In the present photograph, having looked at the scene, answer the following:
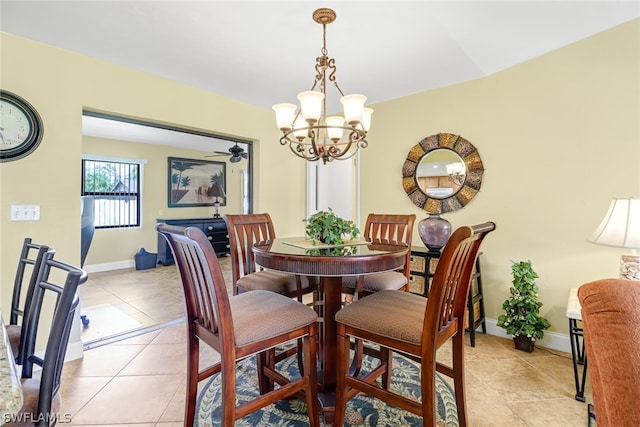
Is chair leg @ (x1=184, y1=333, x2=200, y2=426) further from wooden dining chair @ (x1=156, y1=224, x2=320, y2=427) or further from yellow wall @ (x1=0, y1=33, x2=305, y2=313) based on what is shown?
yellow wall @ (x1=0, y1=33, x2=305, y2=313)

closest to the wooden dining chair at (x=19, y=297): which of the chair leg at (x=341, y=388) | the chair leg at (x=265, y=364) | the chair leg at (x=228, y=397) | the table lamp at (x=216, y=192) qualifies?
the chair leg at (x=228, y=397)

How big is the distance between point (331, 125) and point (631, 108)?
2.10 metres

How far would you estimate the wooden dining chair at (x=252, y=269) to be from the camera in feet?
7.25

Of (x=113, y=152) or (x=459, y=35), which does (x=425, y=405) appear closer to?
(x=459, y=35)

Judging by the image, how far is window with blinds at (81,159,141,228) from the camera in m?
5.33

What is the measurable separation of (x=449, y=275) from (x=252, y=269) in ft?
5.87

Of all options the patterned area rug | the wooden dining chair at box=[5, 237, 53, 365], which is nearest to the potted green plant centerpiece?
the patterned area rug

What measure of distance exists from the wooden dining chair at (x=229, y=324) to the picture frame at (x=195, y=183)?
524 cm

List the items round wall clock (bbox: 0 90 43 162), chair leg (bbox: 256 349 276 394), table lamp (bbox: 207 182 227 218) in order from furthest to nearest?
table lamp (bbox: 207 182 227 218)
round wall clock (bbox: 0 90 43 162)
chair leg (bbox: 256 349 276 394)

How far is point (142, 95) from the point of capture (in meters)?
2.73

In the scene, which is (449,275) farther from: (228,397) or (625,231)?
(625,231)

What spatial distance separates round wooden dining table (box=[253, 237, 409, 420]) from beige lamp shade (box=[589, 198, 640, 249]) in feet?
3.64

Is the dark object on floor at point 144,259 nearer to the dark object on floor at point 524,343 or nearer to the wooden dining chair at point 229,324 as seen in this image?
the wooden dining chair at point 229,324

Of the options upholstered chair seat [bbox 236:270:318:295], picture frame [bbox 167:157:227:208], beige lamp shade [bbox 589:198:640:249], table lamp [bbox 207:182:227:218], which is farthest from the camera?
table lamp [bbox 207:182:227:218]
